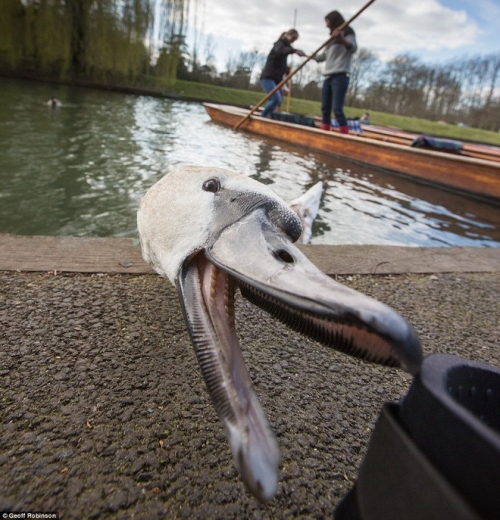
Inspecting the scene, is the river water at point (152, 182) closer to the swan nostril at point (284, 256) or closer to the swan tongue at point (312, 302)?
the swan tongue at point (312, 302)

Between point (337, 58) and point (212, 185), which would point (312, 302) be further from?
point (337, 58)

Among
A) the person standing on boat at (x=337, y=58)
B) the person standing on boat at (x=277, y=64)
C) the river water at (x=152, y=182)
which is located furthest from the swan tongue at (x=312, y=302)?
the person standing on boat at (x=277, y=64)

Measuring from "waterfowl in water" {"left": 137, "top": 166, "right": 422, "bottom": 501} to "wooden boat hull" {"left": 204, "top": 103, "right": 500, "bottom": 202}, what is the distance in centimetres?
646

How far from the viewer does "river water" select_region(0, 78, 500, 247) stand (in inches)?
157

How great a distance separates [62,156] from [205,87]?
30698mm

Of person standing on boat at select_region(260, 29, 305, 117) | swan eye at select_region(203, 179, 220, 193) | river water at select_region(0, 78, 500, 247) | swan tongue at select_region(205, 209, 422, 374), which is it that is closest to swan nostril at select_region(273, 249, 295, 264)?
swan tongue at select_region(205, 209, 422, 374)

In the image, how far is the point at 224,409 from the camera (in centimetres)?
84

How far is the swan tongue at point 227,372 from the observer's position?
0.71m

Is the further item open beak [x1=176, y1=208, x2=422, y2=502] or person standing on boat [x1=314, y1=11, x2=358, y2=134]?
A: person standing on boat [x1=314, y1=11, x2=358, y2=134]

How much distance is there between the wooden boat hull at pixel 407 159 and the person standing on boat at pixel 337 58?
0.87 metres

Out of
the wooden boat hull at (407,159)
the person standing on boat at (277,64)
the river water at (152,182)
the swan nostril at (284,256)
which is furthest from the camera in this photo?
the person standing on boat at (277,64)

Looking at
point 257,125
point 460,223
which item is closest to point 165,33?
point 257,125

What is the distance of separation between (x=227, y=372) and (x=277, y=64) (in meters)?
11.6

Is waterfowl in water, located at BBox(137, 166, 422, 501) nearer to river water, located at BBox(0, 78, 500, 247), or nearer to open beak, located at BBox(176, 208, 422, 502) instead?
open beak, located at BBox(176, 208, 422, 502)
